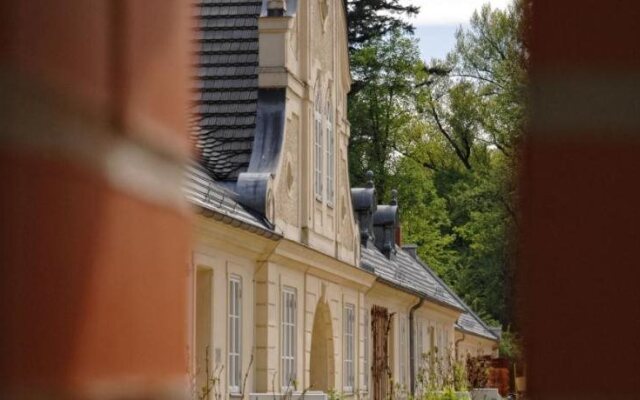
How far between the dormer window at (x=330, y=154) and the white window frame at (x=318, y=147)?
0.67 meters

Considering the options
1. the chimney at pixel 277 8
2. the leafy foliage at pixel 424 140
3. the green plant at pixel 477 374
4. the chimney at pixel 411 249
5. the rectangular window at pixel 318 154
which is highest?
the leafy foliage at pixel 424 140

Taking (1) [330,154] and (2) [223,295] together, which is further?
(1) [330,154]

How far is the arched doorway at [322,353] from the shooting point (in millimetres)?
26203

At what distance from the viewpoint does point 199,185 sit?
18750 mm

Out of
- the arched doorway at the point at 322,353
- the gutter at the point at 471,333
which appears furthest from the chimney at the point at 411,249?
the arched doorway at the point at 322,353

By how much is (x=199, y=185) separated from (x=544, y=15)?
1807cm

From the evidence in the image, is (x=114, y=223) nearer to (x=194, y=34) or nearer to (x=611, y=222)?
(x=194, y=34)

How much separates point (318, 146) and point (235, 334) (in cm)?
621

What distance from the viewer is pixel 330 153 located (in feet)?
88.6

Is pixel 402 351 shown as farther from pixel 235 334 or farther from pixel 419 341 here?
pixel 235 334

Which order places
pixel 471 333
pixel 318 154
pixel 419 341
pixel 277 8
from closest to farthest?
pixel 277 8 < pixel 318 154 < pixel 419 341 < pixel 471 333

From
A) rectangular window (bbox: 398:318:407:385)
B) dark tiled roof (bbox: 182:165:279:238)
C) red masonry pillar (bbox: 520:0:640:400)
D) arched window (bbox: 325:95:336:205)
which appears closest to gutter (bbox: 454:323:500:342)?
rectangular window (bbox: 398:318:407:385)

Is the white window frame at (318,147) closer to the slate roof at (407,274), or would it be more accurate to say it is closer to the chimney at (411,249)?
the slate roof at (407,274)

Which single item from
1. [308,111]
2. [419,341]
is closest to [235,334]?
[308,111]
